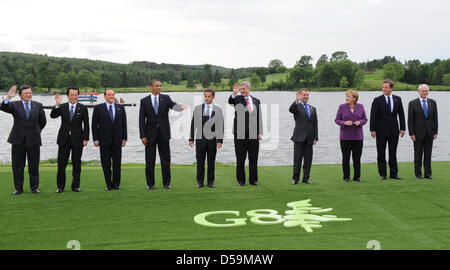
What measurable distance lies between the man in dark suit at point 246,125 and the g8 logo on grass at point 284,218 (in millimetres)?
2298

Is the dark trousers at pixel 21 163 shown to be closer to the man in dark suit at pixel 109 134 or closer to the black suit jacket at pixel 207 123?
the man in dark suit at pixel 109 134

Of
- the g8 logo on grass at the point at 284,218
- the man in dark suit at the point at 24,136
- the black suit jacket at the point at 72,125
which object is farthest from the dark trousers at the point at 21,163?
the g8 logo on grass at the point at 284,218

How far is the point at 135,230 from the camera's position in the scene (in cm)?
626

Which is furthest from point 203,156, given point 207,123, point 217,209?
point 217,209

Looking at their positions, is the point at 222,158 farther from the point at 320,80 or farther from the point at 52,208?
the point at 320,80

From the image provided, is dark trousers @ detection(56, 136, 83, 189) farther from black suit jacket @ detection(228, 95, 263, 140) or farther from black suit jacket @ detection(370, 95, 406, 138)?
black suit jacket @ detection(370, 95, 406, 138)

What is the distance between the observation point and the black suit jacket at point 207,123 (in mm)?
9523

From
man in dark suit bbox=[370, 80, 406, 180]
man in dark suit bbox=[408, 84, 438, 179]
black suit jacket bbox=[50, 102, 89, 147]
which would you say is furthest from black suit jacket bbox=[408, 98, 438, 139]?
black suit jacket bbox=[50, 102, 89, 147]

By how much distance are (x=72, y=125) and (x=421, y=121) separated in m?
8.20

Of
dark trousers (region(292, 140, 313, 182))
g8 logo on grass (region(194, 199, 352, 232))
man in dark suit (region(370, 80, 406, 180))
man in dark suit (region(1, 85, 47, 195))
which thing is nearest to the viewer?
g8 logo on grass (region(194, 199, 352, 232))

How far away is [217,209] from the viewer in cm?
753

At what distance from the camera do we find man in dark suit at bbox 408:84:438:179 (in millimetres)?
10570

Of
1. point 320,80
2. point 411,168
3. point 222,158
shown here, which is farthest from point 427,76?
point 411,168

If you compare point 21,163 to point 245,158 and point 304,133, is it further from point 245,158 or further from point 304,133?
point 304,133
